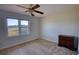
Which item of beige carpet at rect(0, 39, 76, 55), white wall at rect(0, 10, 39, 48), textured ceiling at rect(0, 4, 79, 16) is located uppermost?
textured ceiling at rect(0, 4, 79, 16)

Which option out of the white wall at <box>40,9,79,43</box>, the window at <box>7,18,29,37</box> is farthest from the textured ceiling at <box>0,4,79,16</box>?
the window at <box>7,18,29,37</box>

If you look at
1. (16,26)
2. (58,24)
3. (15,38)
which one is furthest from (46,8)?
(15,38)

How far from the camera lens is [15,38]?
1200 millimetres

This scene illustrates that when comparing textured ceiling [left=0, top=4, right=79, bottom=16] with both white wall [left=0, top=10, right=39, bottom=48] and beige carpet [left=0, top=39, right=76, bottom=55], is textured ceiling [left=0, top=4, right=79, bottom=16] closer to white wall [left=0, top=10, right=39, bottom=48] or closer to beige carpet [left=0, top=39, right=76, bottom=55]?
white wall [left=0, top=10, right=39, bottom=48]

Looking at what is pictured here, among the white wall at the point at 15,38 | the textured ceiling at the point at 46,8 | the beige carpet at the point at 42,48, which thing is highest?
the textured ceiling at the point at 46,8

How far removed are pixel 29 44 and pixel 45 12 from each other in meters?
0.69

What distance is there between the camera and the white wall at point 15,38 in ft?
3.56

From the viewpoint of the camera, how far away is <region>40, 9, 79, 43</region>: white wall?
1.18 m

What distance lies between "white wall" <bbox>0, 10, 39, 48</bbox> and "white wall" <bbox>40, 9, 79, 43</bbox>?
0.45 feet

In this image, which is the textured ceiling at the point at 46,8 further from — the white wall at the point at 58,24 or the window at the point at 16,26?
the window at the point at 16,26

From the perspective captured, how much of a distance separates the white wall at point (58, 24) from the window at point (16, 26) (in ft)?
1.08

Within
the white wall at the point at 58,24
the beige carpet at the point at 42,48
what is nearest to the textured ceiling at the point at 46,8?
the white wall at the point at 58,24
